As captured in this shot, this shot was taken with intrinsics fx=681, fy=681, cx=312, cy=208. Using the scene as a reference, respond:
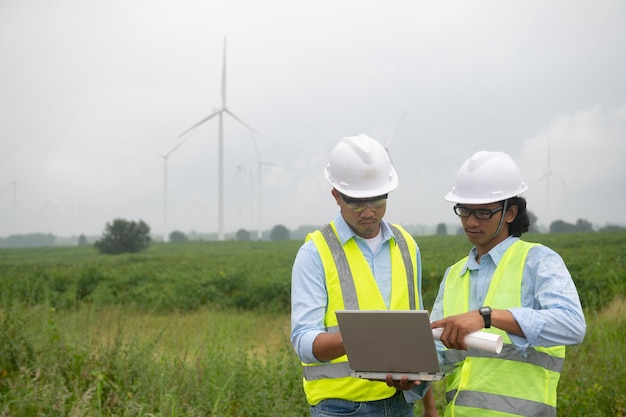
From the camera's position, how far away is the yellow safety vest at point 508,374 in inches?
98.4

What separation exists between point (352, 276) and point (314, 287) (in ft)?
0.56

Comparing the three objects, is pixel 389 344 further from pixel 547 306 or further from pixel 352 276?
pixel 547 306

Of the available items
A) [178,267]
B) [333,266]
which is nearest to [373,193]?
[333,266]

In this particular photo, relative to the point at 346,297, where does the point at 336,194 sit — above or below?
above

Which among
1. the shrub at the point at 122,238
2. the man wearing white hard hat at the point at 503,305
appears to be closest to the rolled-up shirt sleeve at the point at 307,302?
the man wearing white hard hat at the point at 503,305

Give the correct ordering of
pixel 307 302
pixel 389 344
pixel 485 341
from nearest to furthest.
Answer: pixel 485 341 < pixel 389 344 < pixel 307 302

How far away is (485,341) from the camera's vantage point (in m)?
2.24

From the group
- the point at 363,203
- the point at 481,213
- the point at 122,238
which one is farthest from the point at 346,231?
the point at 122,238

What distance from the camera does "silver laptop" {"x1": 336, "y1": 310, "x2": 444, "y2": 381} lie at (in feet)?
7.31

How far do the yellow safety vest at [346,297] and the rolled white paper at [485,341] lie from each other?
493mm

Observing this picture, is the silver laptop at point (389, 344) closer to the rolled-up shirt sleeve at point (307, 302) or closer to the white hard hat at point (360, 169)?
the rolled-up shirt sleeve at point (307, 302)

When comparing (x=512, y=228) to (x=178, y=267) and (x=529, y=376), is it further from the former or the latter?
(x=178, y=267)

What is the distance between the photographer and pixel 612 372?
569cm

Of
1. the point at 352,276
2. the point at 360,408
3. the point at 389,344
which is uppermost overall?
the point at 352,276
